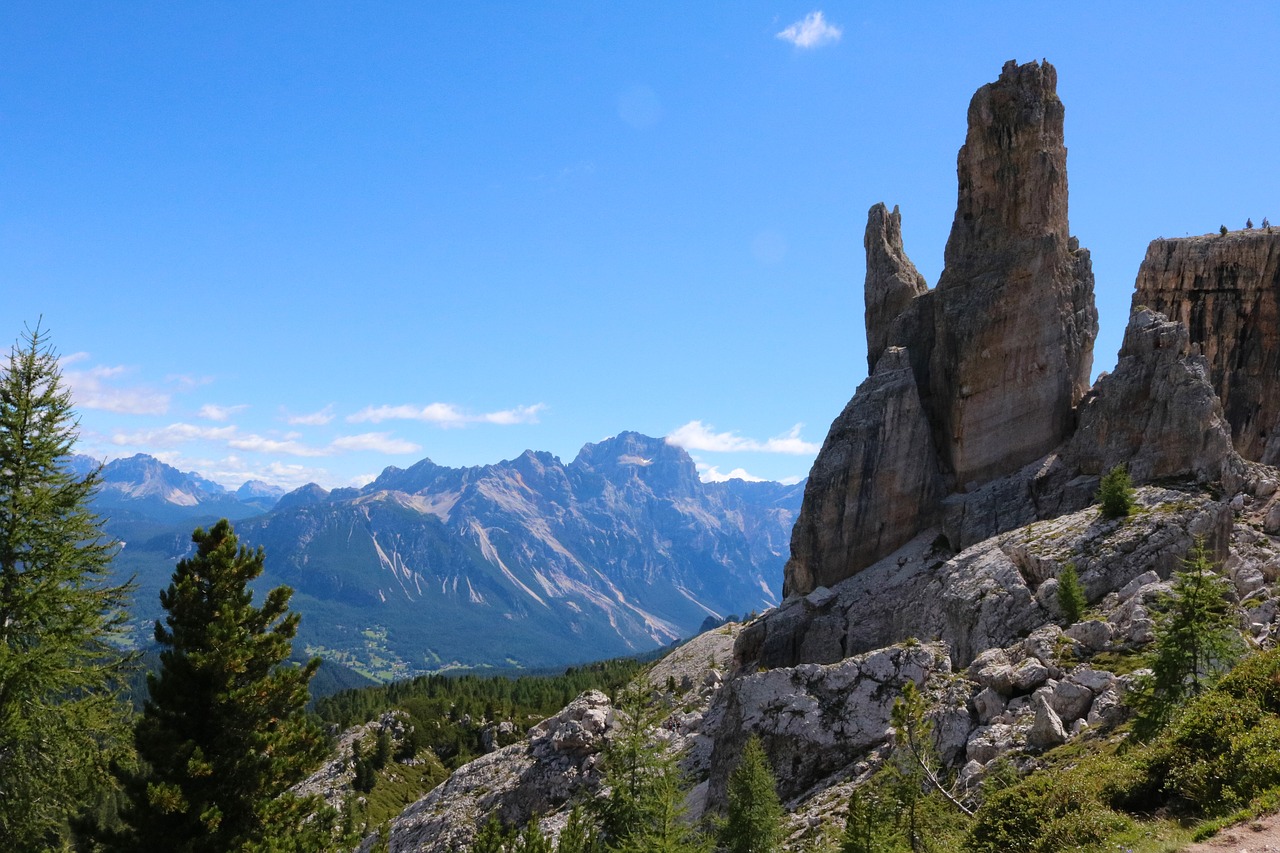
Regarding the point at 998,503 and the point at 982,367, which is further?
the point at 982,367

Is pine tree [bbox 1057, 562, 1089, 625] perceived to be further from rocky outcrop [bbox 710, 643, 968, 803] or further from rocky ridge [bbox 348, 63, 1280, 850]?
rocky outcrop [bbox 710, 643, 968, 803]

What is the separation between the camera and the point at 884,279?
287ft

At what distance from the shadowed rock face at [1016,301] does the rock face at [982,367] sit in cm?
9

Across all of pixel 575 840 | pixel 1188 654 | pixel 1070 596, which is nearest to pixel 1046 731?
pixel 1188 654

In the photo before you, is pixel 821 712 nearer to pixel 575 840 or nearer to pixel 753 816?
pixel 753 816

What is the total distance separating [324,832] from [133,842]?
21.1 feet

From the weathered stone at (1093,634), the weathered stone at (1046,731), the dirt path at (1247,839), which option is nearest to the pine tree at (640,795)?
the weathered stone at (1046,731)

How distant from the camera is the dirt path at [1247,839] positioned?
18.4 m

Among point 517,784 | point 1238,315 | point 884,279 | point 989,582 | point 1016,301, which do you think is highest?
point 884,279

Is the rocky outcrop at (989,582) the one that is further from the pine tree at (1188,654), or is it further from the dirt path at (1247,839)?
the dirt path at (1247,839)

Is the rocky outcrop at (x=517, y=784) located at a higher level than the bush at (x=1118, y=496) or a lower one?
lower

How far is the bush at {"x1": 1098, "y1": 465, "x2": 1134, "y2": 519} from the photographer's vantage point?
53.8m

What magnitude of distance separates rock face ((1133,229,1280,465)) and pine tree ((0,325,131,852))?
82.8 metres

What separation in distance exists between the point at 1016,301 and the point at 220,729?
68.5 metres
